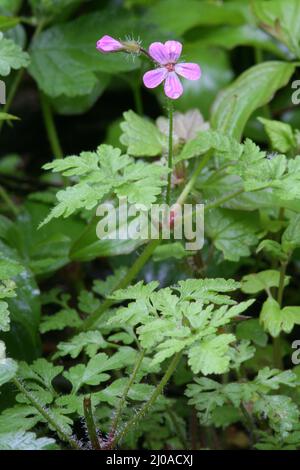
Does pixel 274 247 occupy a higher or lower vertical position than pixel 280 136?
lower

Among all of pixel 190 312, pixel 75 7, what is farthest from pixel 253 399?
pixel 75 7

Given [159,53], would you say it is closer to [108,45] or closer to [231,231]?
[108,45]

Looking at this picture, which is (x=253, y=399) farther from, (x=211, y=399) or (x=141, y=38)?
(x=141, y=38)

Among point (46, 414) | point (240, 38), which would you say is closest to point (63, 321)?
point (46, 414)

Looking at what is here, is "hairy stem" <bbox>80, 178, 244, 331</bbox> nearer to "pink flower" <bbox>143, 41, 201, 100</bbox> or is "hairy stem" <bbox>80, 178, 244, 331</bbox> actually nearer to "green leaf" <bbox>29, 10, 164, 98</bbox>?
"pink flower" <bbox>143, 41, 201, 100</bbox>

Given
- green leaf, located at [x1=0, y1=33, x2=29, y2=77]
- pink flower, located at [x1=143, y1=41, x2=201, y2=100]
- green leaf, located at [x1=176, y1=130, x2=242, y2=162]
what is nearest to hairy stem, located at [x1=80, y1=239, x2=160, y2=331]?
green leaf, located at [x1=176, y1=130, x2=242, y2=162]
